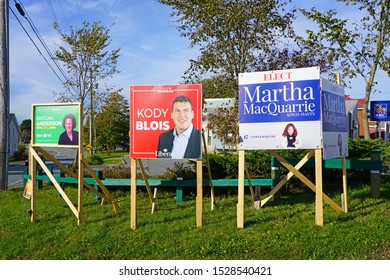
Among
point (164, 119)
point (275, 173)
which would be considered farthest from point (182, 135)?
point (275, 173)

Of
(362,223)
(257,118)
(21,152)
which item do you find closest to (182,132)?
(257,118)

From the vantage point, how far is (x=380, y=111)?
56.5ft

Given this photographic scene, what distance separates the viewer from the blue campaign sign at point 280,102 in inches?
251

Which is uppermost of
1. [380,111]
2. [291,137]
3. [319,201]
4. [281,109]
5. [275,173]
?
[380,111]

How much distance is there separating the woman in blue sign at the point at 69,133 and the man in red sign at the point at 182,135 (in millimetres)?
1676

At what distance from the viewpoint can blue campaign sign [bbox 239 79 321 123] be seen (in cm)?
638

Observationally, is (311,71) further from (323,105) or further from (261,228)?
(261,228)

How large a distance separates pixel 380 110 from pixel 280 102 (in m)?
12.7

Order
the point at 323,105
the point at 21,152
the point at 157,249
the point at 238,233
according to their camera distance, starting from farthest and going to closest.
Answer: the point at 21,152 < the point at 323,105 < the point at 238,233 < the point at 157,249

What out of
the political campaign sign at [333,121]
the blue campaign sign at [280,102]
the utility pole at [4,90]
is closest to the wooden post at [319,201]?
the political campaign sign at [333,121]

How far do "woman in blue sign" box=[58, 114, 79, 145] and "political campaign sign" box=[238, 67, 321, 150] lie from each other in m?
3.11

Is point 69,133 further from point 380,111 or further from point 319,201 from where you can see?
point 380,111

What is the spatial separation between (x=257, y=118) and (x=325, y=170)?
12.6 feet

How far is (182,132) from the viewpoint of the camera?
22.3 feet
